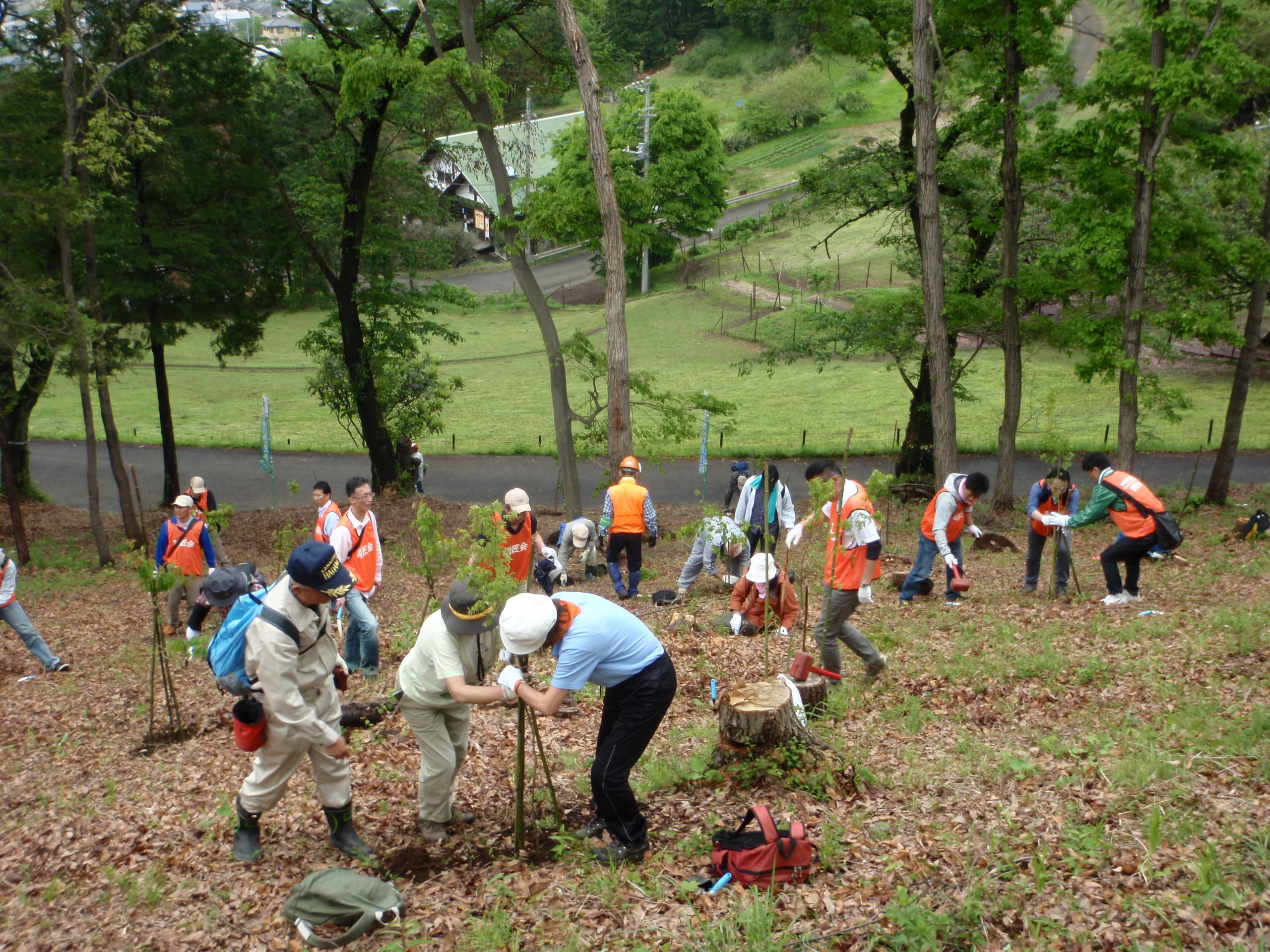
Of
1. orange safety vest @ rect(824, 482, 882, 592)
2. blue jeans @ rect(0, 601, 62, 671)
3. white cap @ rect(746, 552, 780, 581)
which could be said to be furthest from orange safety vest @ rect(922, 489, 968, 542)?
blue jeans @ rect(0, 601, 62, 671)

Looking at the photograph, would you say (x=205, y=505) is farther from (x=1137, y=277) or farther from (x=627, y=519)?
(x=1137, y=277)

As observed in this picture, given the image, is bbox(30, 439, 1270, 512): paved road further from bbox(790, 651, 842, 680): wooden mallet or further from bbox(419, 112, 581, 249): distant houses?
bbox(790, 651, 842, 680): wooden mallet

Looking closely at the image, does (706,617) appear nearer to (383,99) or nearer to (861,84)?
(383,99)

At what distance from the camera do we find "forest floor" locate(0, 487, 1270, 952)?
4105 mm

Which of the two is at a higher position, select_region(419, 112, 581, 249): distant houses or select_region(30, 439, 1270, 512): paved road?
select_region(419, 112, 581, 249): distant houses

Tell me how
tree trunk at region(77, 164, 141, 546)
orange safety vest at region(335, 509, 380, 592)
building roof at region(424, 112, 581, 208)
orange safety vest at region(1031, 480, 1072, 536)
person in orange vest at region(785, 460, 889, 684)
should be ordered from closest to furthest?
person in orange vest at region(785, 460, 889, 684), orange safety vest at region(335, 509, 380, 592), orange safety vest at region(1031, 480, 1072, 536), tree trunk at region(77, 164, 141, 546), building roof at region(424, 112, 581, 208)

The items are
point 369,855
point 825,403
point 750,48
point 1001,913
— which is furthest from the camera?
point 750,48

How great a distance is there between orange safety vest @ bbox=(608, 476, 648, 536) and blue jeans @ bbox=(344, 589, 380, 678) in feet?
11.3

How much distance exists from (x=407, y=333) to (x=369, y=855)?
16.6 meters

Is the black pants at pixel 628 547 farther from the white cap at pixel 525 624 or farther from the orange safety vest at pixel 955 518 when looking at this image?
the white cap at pixel 525 624

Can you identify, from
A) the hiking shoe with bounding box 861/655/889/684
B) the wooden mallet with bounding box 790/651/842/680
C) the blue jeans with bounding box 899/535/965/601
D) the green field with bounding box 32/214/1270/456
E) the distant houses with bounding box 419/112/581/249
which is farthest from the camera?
the distant houses with bounding box 419/112/581/249

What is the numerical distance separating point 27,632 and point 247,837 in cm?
600

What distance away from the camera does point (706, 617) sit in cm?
1002

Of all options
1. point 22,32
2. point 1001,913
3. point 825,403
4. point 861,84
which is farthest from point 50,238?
point 861,84
